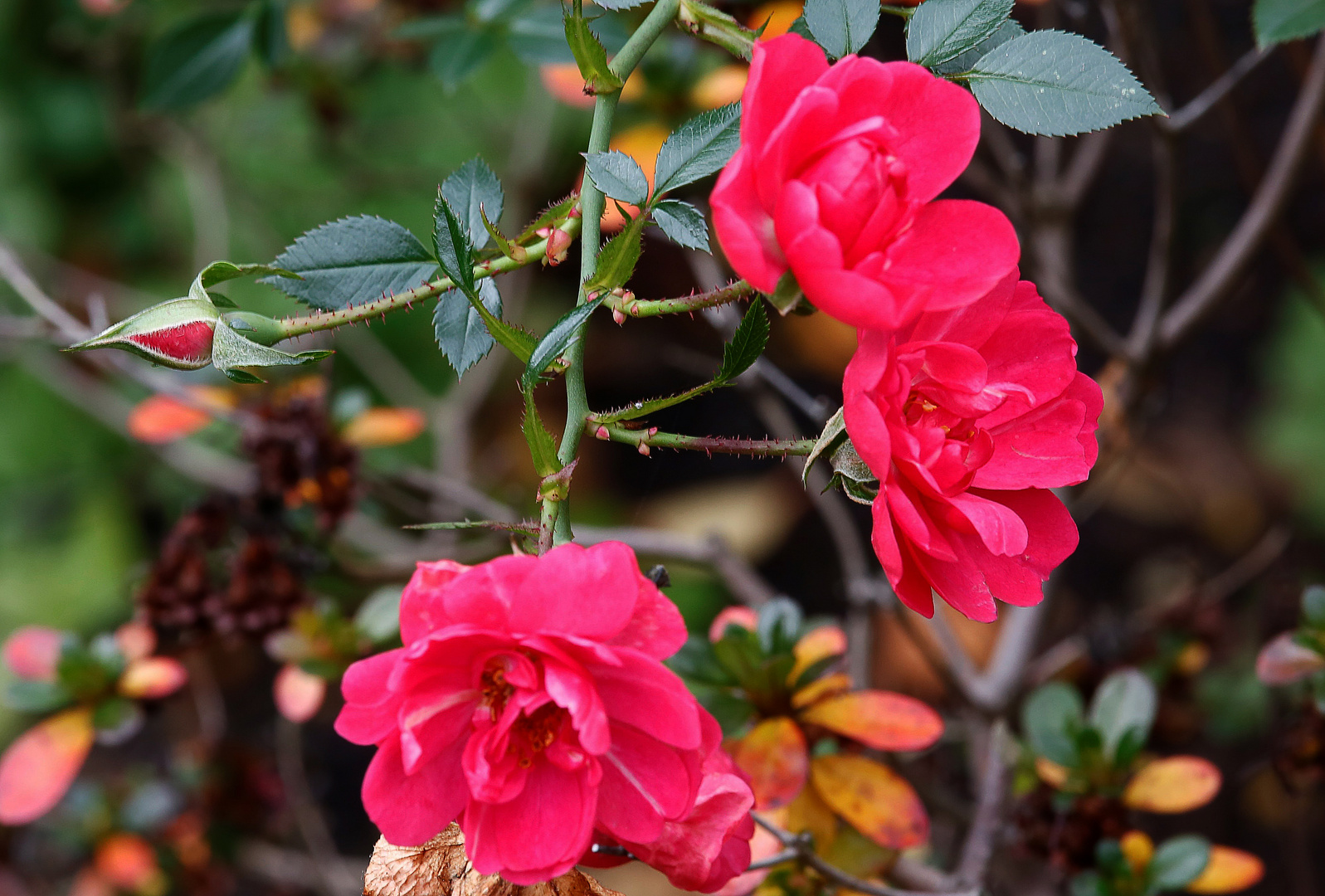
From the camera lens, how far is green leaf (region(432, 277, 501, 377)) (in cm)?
50

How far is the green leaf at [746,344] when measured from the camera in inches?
17.4

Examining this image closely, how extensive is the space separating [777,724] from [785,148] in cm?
48

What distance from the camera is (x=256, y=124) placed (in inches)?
65.6

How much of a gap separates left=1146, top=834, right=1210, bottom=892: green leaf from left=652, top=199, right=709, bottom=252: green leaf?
25.1 inches

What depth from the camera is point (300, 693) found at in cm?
99

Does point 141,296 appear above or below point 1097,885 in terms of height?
below

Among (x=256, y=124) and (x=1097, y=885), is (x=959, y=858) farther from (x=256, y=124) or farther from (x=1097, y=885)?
(x=256, y=124)

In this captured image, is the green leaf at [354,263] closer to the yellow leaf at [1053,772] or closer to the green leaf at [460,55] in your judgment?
the green leaf at [460,55]

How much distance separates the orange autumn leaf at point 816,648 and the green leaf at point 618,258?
425mm

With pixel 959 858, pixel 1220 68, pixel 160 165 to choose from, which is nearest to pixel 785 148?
pixel 1220 68

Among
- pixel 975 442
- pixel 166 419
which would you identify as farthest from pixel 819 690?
pixel 166 419

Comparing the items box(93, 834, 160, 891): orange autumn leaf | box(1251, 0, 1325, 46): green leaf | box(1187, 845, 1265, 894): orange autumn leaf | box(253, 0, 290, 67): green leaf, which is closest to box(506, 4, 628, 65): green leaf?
box(253, 0, 290, 67): green leaf

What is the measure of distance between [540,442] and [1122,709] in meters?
0.67

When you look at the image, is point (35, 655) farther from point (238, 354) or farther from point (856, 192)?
point (856, 192)
